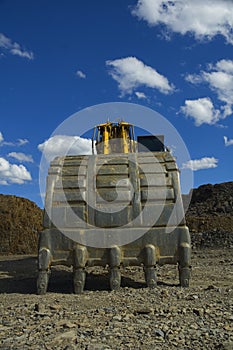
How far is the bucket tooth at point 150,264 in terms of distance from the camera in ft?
20.0

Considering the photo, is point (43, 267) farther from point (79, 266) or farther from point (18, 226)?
point (18, 226)

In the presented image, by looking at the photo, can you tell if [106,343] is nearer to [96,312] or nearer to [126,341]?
[126,341]

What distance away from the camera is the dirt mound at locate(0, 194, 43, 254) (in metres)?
18.8

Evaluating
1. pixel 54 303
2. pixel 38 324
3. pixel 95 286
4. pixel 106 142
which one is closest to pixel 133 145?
pixel 106 142

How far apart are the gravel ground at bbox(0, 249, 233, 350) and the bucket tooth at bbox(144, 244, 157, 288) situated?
0.49 feet

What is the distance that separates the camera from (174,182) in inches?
259

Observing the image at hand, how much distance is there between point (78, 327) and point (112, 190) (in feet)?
9.02

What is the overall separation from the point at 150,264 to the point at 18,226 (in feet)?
48.9

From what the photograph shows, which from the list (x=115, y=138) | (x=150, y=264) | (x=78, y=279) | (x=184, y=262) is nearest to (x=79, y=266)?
(x=78, y=279)

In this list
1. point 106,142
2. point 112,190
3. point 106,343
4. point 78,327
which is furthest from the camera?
point 106,142

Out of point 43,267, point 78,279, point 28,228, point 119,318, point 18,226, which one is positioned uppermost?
point 18,226

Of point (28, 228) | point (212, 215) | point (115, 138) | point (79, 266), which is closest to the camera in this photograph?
point (79, 266)

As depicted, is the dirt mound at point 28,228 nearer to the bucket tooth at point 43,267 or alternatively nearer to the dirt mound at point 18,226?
the dirt mound at point 18,226

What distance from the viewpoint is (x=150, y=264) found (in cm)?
612
